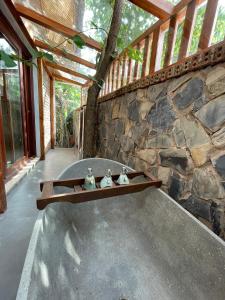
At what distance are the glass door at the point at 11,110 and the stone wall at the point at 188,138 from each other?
1731mm

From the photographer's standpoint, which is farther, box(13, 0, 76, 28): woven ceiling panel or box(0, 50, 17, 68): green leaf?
box(13, 0, 76, 28): woven ceiling panel

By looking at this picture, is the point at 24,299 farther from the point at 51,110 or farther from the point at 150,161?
the point at 51,110

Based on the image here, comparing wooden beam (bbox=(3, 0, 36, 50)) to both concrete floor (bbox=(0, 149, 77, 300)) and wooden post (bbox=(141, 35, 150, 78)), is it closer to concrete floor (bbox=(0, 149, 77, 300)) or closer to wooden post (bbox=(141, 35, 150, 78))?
wooden post (bbox=(141, 35, 150, 78))

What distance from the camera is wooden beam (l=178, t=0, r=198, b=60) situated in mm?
1070

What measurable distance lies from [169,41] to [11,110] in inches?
88.7

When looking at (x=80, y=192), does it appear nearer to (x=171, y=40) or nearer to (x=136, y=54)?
(x=171, y=40)

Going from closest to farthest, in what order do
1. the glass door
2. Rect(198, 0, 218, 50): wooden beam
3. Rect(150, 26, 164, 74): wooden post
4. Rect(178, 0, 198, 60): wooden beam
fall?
Rect(198, 0, 218, 50): wooden beam, Rect(178, 0, 198, 60): wooden beam, Rect(150, 26, 164, 74): wooden post, the glass door

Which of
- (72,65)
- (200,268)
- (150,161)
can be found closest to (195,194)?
(200,268)

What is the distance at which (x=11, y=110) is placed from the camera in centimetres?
230

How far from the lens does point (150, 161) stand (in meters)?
1.39

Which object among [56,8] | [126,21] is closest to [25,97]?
[56,8]

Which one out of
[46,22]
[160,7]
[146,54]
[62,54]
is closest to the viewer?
[160,7]

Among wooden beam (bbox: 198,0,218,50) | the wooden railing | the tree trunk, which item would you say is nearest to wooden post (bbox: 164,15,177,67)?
the wooden railing

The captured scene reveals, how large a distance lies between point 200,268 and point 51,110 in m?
5.35
